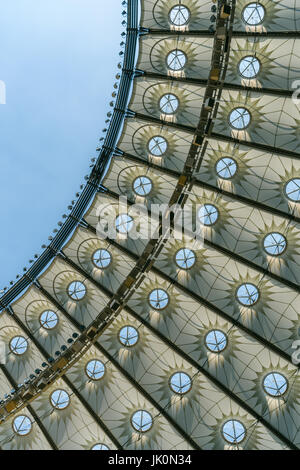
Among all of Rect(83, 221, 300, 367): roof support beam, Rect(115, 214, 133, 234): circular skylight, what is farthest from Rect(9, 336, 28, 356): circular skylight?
Rect(115, 214, 133, 234): circular skylight

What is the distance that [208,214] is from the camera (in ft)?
96.4

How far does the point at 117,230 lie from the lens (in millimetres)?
30453

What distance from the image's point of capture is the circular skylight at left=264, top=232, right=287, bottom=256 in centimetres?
2784

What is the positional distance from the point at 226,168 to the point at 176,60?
736cm

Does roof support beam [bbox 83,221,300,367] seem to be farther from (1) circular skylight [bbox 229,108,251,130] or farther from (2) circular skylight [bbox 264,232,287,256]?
Answer: (1) circular skylight [bbox 229,108,251,130]

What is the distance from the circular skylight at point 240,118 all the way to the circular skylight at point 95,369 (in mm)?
16081

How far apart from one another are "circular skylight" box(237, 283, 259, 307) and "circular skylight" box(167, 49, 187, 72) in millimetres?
13726

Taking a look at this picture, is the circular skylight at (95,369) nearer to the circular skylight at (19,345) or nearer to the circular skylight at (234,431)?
the circular skylight at (19,345)

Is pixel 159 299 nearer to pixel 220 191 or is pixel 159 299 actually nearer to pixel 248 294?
pixel 248 294

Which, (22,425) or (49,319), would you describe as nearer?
(22,425)

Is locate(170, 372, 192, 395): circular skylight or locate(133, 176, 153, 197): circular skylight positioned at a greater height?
locate(133, 176, 153, 197): circular skylight

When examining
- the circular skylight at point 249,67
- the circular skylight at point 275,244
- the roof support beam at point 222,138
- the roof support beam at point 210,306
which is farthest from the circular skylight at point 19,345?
the circular skylight at point 249,67

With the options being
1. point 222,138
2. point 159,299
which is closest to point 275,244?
point 222,138

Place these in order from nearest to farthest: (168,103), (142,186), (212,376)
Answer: (212,376) < (168,103) < (142,186)
